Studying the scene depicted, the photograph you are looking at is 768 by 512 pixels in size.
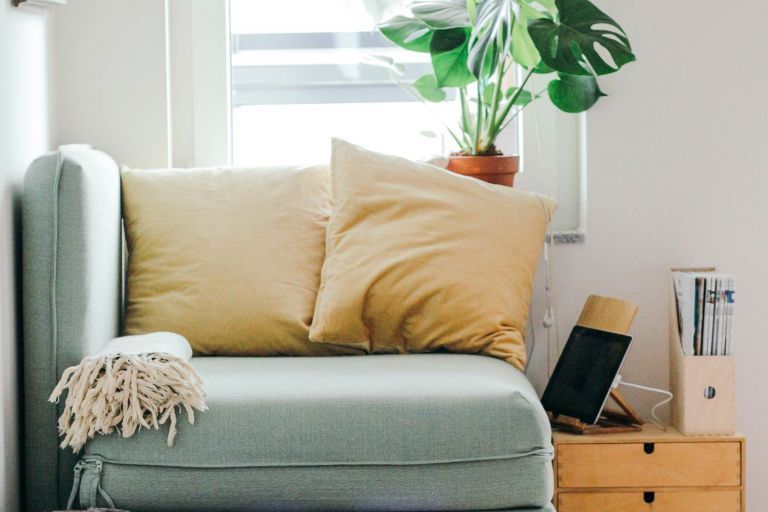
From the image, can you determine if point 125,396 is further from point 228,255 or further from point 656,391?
point 656,391

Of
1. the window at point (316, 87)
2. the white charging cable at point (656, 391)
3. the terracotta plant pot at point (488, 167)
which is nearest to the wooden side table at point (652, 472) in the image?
the white charging cable at point (656, 391)

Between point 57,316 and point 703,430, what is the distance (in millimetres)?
1427

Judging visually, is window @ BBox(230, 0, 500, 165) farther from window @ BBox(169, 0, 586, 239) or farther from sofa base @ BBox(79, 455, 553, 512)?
sofa base @ BBox(79, 455, 553, 512)

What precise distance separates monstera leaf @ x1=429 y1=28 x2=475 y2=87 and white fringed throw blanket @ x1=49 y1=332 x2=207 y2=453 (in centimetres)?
112

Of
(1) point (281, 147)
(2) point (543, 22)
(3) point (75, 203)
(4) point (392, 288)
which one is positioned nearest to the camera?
(3) point (75, 203)

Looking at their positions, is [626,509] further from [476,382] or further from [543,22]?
[543,22]

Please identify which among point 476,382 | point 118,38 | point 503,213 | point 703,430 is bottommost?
point 703,430

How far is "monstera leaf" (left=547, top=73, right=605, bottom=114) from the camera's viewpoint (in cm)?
245

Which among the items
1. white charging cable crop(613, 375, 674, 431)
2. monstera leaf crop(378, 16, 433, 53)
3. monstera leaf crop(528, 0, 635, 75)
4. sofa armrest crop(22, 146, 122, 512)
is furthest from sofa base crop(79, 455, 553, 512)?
monstera leaf crop(378, 16, 433, 53)

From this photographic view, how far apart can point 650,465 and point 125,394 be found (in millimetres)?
1175

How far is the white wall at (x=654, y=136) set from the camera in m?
2.49

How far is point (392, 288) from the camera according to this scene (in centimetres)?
209

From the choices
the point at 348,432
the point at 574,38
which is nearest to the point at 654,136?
the point at 574,38

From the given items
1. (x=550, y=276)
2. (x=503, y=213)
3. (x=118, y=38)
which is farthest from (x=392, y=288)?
(x=118, y=38)
